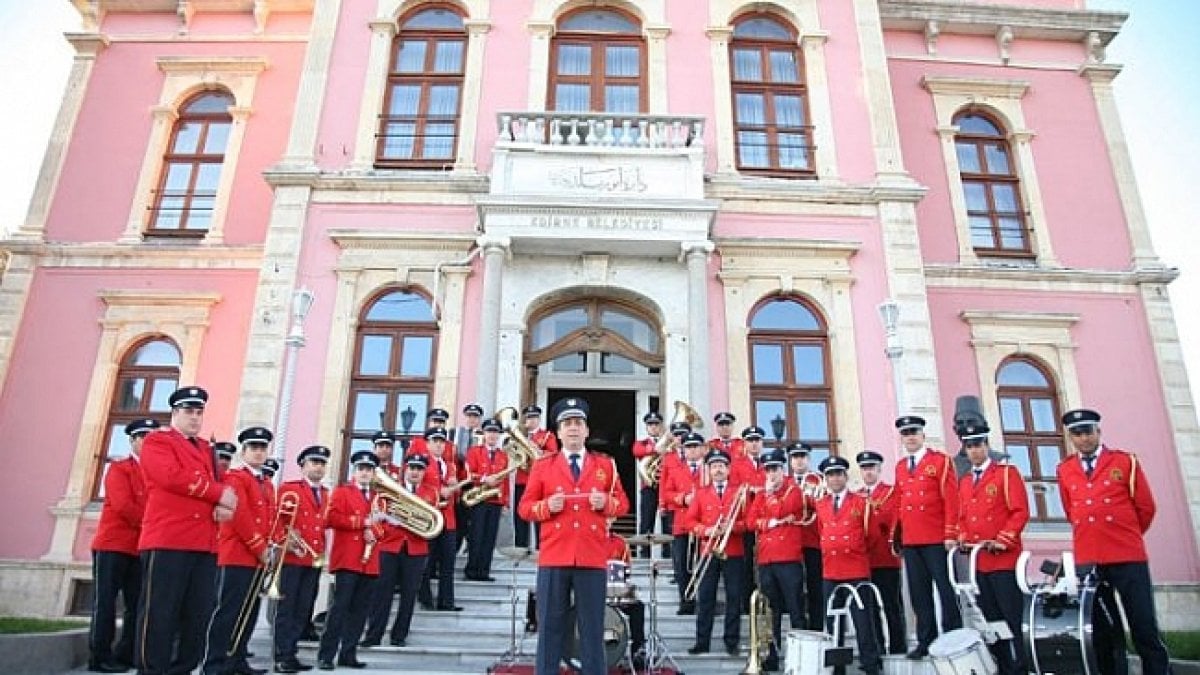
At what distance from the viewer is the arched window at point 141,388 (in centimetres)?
1550

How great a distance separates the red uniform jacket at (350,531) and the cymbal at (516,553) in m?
2.56

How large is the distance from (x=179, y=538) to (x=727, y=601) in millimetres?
5590

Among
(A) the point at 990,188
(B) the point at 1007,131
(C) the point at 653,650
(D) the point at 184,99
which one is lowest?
(C) the point at 653,650

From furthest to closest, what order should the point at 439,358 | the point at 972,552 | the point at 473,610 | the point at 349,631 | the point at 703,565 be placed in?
the point at 439,358 → the point at 473,610 → the point at 703,565 → the point at 349,631 → the point at 972,552

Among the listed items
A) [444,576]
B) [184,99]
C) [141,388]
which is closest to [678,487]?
[444,576]

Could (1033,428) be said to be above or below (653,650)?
above

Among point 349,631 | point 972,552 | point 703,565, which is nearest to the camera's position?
point 972,552

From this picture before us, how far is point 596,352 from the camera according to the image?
15219mm

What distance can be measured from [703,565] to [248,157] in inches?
510

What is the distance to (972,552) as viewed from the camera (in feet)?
25.4

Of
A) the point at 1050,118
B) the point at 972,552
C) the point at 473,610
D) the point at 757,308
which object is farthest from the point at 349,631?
the point at 1050,118

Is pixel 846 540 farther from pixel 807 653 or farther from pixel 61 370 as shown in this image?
pixel 61 370

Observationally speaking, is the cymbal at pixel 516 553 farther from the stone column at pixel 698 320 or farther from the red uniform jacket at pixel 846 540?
Result: the red uniform jacket at pixel 846 540

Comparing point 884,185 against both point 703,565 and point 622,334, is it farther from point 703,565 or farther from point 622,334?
point 703,565
